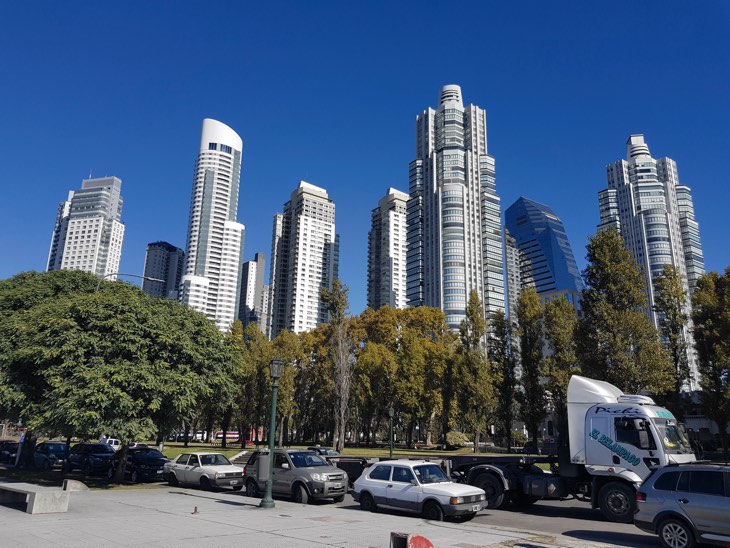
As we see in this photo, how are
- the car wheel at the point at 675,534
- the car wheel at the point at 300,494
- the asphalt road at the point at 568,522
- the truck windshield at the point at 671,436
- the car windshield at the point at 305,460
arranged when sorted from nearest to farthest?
the car wheel at the point at 675,534 < the asphalt road at the point at 568,522 < the truck windshield at the point at 671,436 < the car wheel at the point at 300,494 < the car windshield at the point at 305,460

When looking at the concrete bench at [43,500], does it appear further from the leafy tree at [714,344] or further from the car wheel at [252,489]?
the leafy tree at [714,344]

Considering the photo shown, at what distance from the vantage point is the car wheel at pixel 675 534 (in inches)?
412

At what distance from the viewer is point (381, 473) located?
16047 mm

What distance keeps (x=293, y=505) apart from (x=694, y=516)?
1193 centimetres


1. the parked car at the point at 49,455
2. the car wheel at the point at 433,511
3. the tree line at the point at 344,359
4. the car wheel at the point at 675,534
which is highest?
the tree line at the point at 344,359

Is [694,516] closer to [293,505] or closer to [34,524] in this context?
[293,505]

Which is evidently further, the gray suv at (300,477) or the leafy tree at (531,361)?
the leafy tree at (531,361)

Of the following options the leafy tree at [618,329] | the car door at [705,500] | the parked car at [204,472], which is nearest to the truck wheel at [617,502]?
the car door at [705,500]

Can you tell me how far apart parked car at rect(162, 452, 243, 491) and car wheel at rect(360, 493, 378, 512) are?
7577 millimetres

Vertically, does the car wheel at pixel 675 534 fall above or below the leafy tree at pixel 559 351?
below

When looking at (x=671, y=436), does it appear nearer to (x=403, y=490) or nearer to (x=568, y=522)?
(x=568, y=522)

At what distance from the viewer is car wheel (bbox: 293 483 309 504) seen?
59.8ft

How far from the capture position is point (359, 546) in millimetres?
10461

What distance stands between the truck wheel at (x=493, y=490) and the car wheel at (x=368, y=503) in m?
3.87
